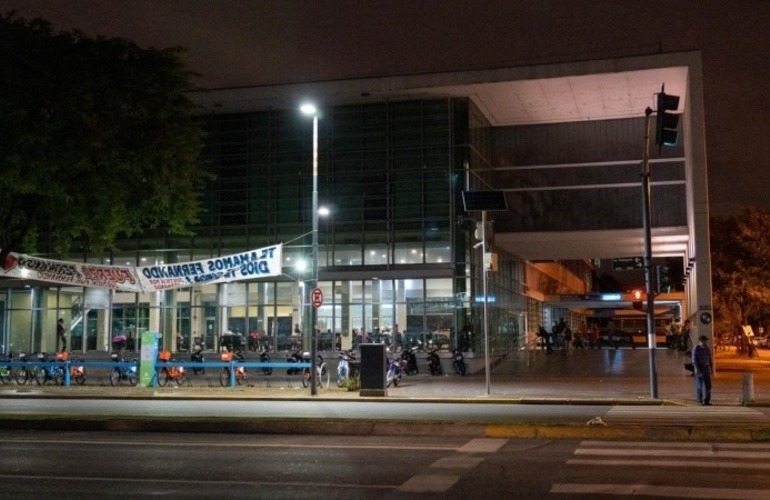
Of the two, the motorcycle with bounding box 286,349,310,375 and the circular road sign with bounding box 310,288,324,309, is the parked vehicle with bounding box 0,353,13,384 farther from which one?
the circular road sign with bounding box 310,288,324,309

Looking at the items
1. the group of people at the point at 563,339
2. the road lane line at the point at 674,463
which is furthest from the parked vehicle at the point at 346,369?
the group of people at the point at 563,339

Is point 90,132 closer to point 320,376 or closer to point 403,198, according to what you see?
point 320,376

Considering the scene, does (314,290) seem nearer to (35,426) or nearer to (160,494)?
(35,426)

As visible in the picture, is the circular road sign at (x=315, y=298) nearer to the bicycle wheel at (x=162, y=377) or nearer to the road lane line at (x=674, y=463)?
the bicycle wheel at (x=162, y=377)

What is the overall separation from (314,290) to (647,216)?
10.2 metres

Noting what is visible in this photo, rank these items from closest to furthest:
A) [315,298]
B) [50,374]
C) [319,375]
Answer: [315,298] → [319,375] → [50,374]

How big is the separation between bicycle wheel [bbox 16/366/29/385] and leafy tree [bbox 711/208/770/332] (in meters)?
38.6

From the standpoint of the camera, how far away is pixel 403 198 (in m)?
38.1

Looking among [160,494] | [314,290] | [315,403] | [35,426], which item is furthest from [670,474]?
[314,290]

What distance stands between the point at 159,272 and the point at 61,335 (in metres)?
13.9

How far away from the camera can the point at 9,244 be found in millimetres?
26266

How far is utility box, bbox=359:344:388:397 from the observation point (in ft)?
79.2

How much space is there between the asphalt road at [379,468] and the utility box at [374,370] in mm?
9760

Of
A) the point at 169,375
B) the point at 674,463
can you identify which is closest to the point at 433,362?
the point at 169,375
